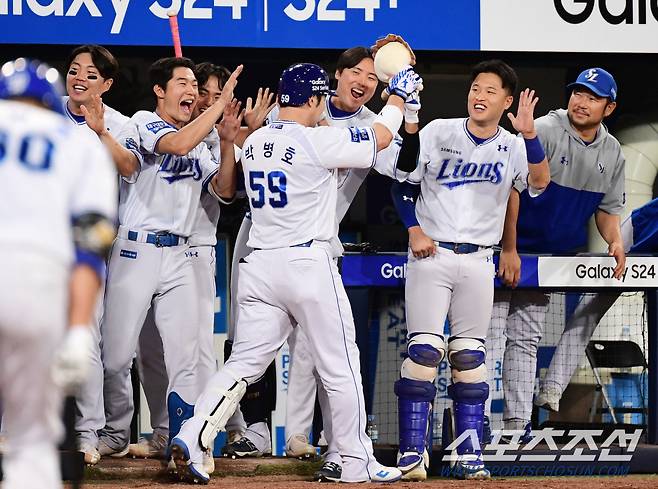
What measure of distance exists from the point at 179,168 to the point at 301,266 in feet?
2.38

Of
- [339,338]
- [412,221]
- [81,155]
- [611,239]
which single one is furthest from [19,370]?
[611,239]

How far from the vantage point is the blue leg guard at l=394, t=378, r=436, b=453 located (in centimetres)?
428

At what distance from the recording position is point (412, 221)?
14.5 feet

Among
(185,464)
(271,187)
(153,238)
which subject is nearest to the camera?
(185,464)

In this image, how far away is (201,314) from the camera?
14.8 feet

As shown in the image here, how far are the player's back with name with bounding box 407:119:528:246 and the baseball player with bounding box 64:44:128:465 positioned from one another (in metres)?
1.21

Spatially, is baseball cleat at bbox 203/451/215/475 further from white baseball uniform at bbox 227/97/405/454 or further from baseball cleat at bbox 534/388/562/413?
baseball cleat at bbox 534/388/562/413

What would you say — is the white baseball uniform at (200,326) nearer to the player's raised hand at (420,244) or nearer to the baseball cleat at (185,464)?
the baseball cleat at (185,464)

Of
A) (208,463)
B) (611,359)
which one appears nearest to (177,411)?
(208,463)

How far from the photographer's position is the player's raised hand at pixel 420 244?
4340mm

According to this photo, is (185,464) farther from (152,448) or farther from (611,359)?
(611,359)

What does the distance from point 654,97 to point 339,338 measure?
3261 mm

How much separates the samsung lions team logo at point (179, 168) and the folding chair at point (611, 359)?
1.74 meters

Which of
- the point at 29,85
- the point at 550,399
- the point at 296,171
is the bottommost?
→ the point at 550,399
